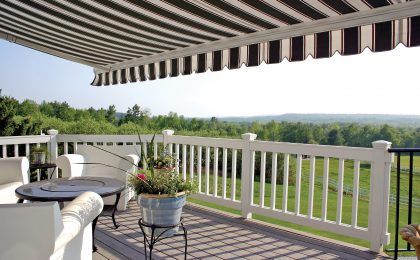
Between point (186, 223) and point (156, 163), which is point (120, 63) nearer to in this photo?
point (186, 223)

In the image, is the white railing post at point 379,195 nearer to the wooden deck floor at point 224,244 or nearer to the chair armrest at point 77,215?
the wooden deck floor at point 224,244

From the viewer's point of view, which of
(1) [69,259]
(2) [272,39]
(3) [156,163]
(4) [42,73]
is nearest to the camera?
(1) [69,259]

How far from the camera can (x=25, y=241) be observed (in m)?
1.67

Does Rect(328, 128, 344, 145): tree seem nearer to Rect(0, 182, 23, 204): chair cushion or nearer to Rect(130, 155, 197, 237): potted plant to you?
Rect(130, 155, 197, 237): potted plant

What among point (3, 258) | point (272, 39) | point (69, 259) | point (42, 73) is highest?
point (42, 73)

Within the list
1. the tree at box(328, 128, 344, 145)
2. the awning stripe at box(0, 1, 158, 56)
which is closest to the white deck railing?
the awning stripe at box(0, 1, 158, 56)

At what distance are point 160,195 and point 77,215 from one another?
2.35 ft

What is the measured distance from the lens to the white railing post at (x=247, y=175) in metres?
4.87

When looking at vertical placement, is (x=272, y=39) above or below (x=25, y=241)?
above

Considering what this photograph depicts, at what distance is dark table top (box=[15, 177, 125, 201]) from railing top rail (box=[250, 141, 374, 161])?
6.57 feet

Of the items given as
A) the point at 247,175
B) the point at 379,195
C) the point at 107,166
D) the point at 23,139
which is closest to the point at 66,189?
the point at 107,166

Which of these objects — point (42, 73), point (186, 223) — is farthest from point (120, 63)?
point (42, 73)

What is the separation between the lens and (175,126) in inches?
493

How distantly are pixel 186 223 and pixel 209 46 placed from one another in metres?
2.41
